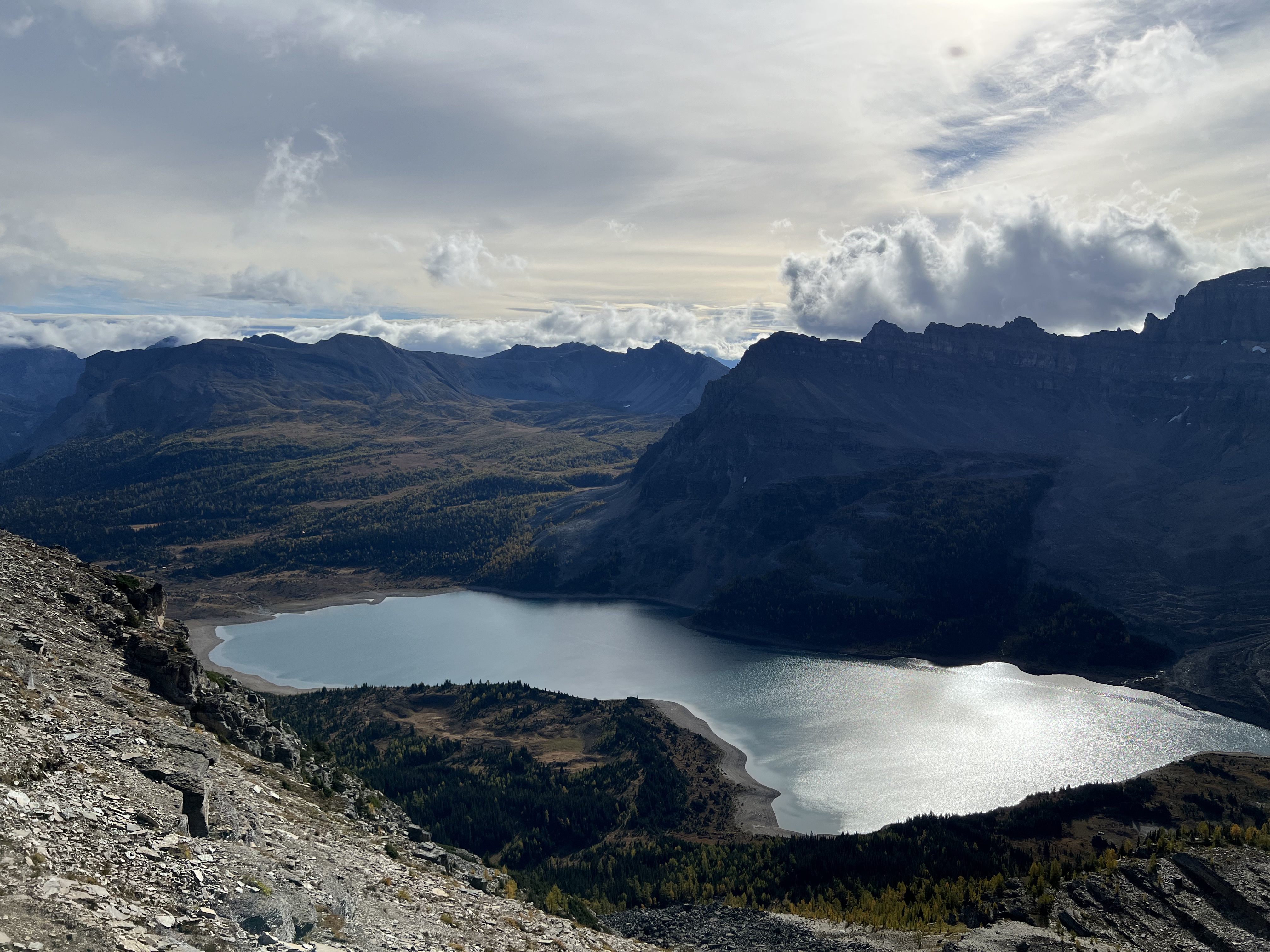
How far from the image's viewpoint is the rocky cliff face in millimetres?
21250

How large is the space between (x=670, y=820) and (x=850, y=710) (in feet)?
167

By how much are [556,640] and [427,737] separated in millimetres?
66674

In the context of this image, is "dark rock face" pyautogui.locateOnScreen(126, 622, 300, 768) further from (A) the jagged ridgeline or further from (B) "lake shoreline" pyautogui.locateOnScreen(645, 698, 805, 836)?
(B) "lake shoreline" pyautogui.locateOnScreen(645, 698, 805, 836)

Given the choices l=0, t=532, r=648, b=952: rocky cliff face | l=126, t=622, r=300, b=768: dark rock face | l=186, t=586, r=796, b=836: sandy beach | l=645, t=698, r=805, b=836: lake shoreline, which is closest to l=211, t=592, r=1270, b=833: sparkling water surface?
l=645, t=698, r=805, b=836: lake shoreline

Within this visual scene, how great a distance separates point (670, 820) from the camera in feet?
356

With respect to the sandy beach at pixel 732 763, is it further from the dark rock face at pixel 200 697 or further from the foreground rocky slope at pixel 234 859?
the foreground rocky slope at pixel 234 859

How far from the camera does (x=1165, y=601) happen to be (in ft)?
642

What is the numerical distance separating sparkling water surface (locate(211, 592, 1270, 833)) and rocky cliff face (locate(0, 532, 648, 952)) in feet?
254

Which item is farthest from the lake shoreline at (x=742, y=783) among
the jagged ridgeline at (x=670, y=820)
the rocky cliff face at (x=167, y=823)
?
the rocky cliff face at (x=167, y=823)

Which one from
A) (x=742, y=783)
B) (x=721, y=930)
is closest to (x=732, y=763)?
(x=742, y=783)

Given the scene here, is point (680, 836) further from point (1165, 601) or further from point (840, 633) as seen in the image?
point (1165, 601)

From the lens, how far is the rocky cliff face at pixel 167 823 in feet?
69.7

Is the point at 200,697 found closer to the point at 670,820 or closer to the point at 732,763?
the point at 670,820

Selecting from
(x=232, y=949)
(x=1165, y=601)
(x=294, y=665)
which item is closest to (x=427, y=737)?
(x=294, y=665)
